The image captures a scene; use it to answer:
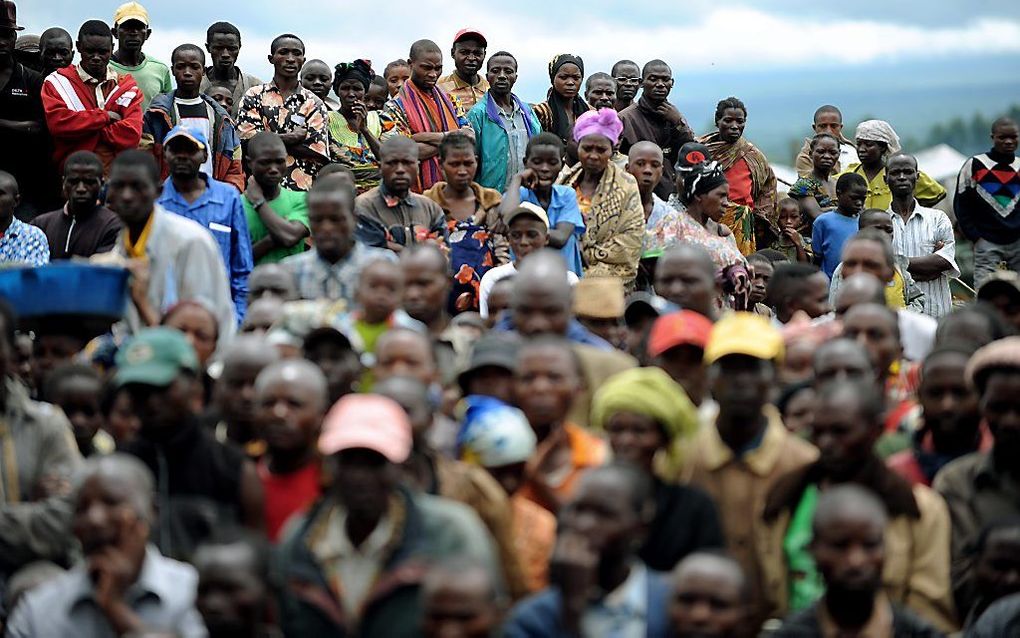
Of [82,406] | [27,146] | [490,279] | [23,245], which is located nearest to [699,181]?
[490,279]

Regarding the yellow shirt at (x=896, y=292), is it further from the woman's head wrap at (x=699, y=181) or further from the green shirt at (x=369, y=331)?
the green shirt at (x=369, y=331)

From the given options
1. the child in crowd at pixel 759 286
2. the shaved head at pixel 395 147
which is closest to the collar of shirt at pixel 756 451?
the shaved head at pixel 395 147

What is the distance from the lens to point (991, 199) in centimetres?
1609

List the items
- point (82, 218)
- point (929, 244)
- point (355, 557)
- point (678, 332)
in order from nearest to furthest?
1. point (355, 557)
2. point (678, 332)
3. point (82, 218)
4. point (929, 244)

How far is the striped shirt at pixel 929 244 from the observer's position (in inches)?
601

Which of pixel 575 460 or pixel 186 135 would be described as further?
pixel 186 135

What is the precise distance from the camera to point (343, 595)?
6.55 meters

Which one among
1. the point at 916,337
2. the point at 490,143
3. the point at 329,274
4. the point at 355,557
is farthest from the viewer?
the point at 490,143

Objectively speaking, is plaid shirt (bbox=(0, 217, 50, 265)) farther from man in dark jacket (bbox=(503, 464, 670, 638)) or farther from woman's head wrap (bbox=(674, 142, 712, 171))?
man in dark jacket (bbox=(503, 464, 670, 638))

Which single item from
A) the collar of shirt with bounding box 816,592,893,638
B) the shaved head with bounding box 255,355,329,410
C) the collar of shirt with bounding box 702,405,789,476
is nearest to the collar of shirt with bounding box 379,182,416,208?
the shaved head with bounding box 255,355,329,410

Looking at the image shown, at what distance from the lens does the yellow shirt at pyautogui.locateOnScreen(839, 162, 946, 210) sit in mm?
16156

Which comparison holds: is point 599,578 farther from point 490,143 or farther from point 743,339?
point 490,143

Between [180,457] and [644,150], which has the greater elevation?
[644,150]

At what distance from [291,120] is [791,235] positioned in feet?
14.6
